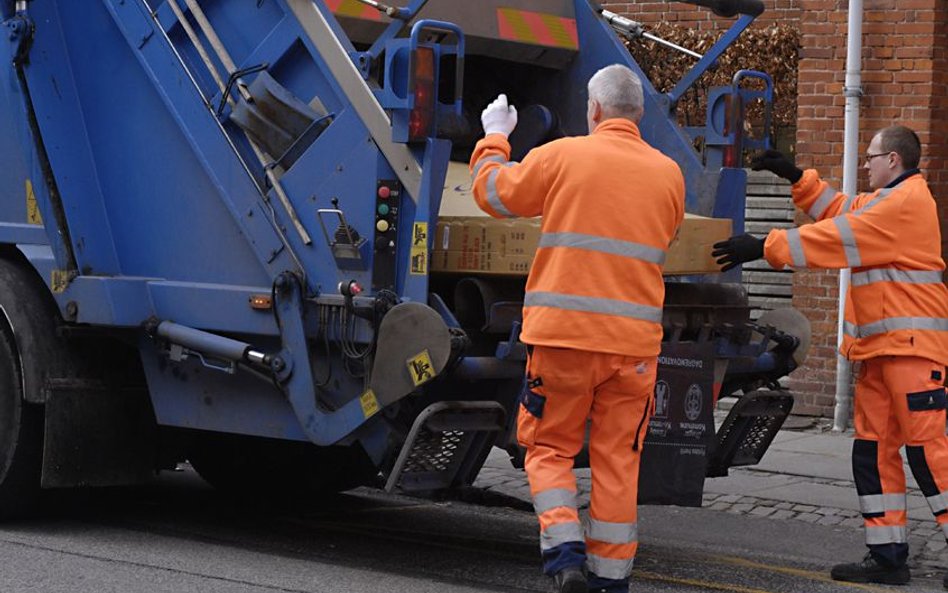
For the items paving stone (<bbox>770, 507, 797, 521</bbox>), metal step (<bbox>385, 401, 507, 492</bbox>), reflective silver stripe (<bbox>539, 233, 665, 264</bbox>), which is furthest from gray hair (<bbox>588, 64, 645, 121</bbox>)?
paving stone (<bbox>770, 507, 797, 521</bbox>)

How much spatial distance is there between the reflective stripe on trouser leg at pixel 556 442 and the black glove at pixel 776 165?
5.49ft

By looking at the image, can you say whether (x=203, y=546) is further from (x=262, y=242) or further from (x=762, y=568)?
(x=762, y=568)

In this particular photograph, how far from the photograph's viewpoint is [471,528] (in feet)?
23.5

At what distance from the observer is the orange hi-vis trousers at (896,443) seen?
623 centimetres

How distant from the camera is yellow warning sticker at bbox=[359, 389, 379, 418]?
5812 mm

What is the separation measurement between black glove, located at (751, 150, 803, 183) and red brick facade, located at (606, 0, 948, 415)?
340 centimetres

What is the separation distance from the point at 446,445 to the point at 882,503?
5.32ft

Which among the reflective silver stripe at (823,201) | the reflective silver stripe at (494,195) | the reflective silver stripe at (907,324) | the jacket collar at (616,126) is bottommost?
the reflective silver stripe at (907,324)

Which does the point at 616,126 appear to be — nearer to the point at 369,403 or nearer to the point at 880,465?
the point at 369,403

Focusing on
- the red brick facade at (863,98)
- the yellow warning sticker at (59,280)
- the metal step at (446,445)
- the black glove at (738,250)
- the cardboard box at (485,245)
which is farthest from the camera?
the red brick facade at (863,98)

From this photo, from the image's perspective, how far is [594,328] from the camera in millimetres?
5301

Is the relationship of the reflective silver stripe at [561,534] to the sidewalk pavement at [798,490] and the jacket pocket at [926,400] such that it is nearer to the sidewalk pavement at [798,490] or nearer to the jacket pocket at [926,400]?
the jacket pocket at [926,400]

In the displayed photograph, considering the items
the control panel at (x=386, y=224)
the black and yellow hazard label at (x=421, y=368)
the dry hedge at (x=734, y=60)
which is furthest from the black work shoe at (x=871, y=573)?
the dry hedge at (x=734, y=60)

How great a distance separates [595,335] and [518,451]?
0.81m
